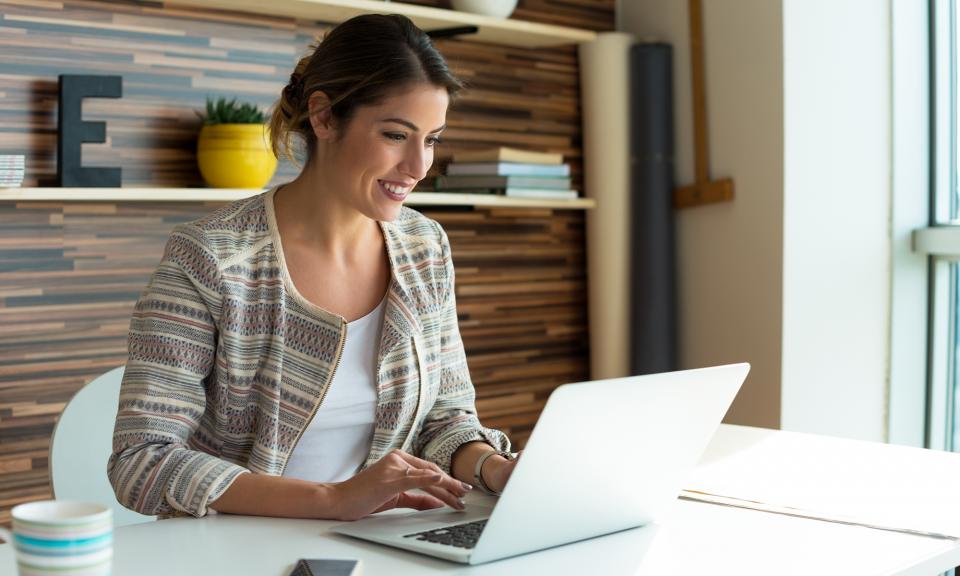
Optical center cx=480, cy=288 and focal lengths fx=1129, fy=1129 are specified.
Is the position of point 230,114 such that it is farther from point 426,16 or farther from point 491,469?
point 491,469

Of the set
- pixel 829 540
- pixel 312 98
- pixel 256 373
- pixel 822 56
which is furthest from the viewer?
pixel 822 56

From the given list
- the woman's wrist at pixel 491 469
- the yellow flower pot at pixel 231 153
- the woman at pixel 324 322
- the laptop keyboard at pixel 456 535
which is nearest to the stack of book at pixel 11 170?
the yellow flower pot at pixel 231 153

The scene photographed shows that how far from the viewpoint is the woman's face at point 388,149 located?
1747 mm

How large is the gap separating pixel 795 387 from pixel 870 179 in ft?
2.06

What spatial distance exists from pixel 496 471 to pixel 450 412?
0.26 meters

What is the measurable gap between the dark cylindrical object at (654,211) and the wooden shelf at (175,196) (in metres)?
0.39

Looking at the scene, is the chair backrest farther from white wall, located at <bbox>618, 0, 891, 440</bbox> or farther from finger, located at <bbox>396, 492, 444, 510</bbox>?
white wall, located at <bbox>618, 0, 891, 440</bbox>

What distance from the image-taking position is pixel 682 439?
4.55 ft

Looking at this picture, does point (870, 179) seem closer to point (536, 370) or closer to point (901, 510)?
point (536, 370)

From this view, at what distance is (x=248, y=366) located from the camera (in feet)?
5.40

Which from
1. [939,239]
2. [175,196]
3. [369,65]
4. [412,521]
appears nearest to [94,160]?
[175,196]

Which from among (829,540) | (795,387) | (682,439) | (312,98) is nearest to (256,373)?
(312,98)

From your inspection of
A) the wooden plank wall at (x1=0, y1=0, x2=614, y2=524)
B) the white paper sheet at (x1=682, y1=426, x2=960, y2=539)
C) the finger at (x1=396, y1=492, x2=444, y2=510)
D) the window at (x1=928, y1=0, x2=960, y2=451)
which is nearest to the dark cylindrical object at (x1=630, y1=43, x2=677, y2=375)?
the wooden plank wall at (x1=0, y1=0, x2=614, y2=524)

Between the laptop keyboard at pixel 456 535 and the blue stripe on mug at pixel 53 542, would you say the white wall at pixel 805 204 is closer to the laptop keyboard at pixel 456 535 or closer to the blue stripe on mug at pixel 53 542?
the laptop keyboard at pixel 456 535
